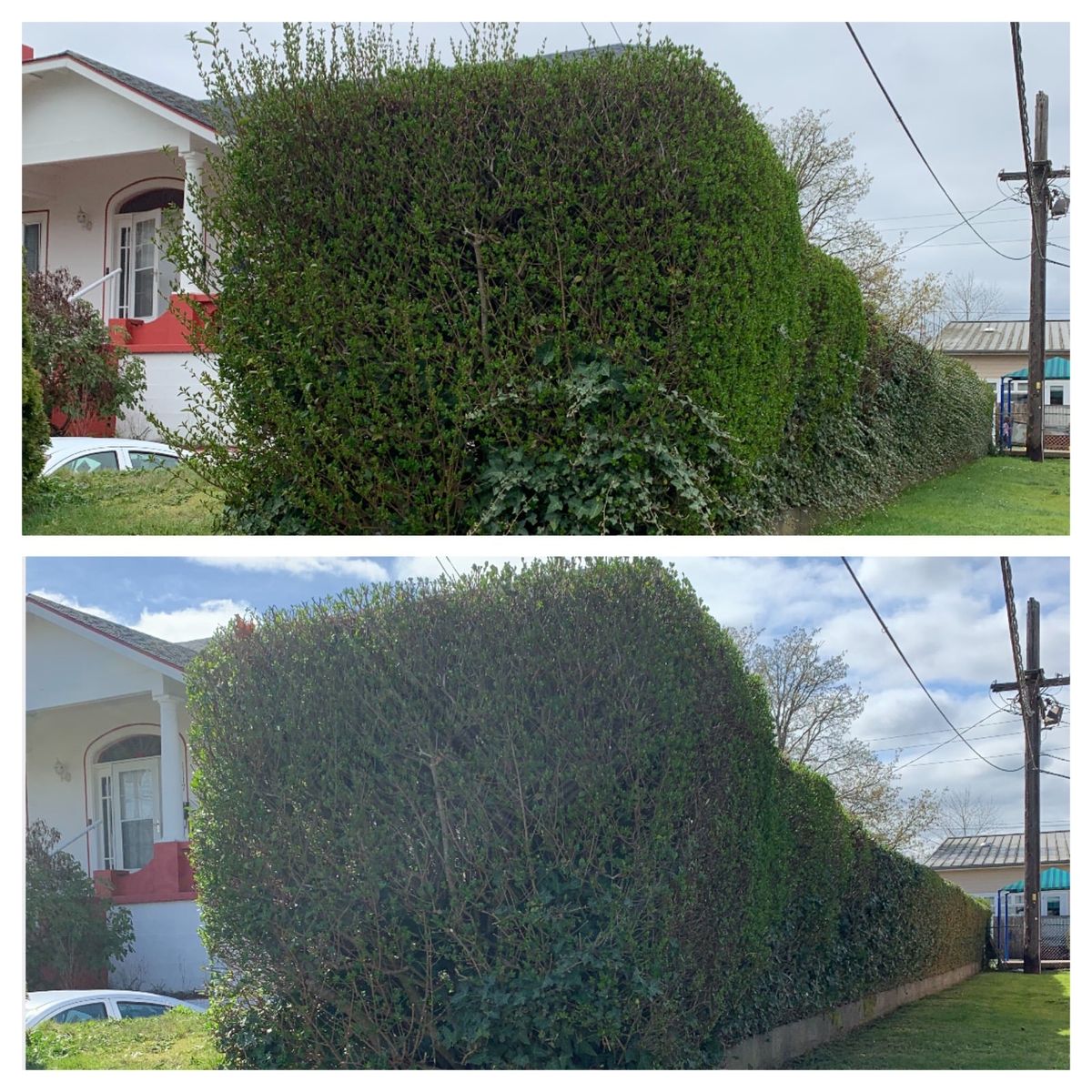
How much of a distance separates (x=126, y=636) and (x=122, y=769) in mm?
2883

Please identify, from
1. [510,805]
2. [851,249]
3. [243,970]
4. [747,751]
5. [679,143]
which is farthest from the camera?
[851,249]

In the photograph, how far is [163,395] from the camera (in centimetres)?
1227

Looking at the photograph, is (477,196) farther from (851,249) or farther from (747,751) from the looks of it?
(851,249)

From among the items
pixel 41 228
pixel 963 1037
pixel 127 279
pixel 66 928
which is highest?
pixel 41 228

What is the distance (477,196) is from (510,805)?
11.6 feet

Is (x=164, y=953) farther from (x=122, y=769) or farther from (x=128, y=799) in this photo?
(x=122, y=769)

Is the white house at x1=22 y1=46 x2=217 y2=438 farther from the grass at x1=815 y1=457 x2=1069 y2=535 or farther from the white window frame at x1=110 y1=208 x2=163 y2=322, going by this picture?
the grass at x1=815 y1=457 x2=1069 y2=535

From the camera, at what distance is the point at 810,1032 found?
319 inches

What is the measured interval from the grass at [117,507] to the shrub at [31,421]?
331 millimetres

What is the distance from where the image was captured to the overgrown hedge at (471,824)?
5.12 m

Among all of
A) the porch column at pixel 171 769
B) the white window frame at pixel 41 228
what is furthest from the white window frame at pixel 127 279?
the porch column at pixel 171 769

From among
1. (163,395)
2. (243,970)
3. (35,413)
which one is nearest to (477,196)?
(35,413)

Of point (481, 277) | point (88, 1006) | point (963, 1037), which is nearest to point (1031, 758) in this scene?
point (963, 1037)

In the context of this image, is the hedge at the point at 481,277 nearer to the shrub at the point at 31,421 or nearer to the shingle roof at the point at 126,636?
the shrub at the point at 31,421
